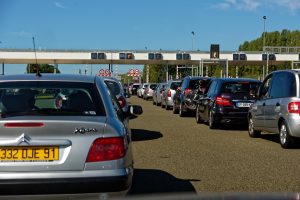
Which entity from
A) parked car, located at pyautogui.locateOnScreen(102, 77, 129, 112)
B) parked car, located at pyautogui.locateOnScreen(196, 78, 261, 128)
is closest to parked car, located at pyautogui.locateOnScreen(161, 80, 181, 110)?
parked car, located at pyautogui.locateOnScreen(196, 78, 261, 128)

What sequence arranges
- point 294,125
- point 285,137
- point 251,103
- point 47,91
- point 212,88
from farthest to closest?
point 212,88, point 251,103, point 285,137, point 294,125, point 47,91

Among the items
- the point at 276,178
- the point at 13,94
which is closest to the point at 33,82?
the point at 13,94

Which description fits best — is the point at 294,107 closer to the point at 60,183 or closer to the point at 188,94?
the point at 60,183

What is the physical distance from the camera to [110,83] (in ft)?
49.6

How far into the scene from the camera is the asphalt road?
25.8 feet

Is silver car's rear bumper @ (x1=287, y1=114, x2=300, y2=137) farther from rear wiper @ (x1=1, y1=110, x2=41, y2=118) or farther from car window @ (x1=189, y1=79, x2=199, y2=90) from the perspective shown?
car window @ (x1=189, y1=79, x2=199, y2=90)

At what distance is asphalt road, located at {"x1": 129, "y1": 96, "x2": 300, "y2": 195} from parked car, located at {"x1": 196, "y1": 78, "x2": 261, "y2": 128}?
0.81 m

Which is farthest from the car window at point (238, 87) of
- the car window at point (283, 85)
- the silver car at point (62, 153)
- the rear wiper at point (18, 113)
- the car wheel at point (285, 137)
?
the rear wiper at point (18, 113)

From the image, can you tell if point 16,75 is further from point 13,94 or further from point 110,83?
point 110,83

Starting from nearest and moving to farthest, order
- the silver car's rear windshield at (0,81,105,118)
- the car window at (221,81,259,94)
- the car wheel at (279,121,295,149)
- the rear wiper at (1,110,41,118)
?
1. the rear wiper at (1,110,41,118)
2. the silver car's rear windshield at (0,81,105,118)
3. the car wheel at (279,121,295,149)
4. the car window at (221,81,259,94)

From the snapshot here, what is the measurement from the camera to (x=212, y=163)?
33.0 feet

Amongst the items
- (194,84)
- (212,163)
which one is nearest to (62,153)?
(212,163)

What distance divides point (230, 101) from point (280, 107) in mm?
4353

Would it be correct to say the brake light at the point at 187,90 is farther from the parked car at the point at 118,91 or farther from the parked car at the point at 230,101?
the parked car at the point at 118,91
